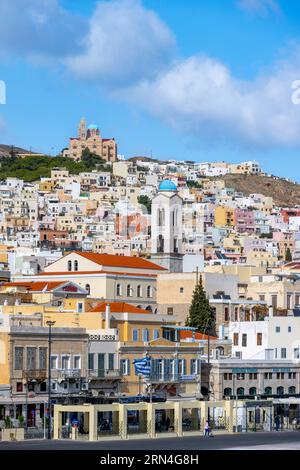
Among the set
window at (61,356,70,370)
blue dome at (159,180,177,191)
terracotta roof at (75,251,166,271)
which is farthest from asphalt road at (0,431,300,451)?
blue dome at (159,180,177,191)

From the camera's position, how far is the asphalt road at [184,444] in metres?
70.8

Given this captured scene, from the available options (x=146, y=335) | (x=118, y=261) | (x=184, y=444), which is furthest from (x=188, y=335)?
(x=184, y=444)

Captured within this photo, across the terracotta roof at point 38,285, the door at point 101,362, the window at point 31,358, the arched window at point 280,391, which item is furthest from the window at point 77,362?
the terracotta roof at point 38,285

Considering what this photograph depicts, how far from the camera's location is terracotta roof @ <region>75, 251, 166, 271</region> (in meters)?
123

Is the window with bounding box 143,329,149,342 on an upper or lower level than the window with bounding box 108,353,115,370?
upper

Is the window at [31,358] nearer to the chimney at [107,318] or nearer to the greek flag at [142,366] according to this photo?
the chimney at [107,318]

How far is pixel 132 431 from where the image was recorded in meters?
81.9

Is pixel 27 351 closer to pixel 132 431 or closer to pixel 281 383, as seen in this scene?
pixel 132 431

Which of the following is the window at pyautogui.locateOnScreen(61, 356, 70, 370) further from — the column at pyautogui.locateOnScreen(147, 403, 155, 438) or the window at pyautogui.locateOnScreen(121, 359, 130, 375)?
the column at pyautogui.locateOnScreen(147, 403, 155, 438)

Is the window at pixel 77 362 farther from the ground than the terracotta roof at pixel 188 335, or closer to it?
closer to it

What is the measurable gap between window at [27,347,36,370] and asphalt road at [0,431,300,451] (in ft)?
36.8

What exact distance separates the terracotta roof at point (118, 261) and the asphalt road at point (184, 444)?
136 ft

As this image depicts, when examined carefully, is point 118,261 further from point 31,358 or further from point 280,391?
point 31,358
